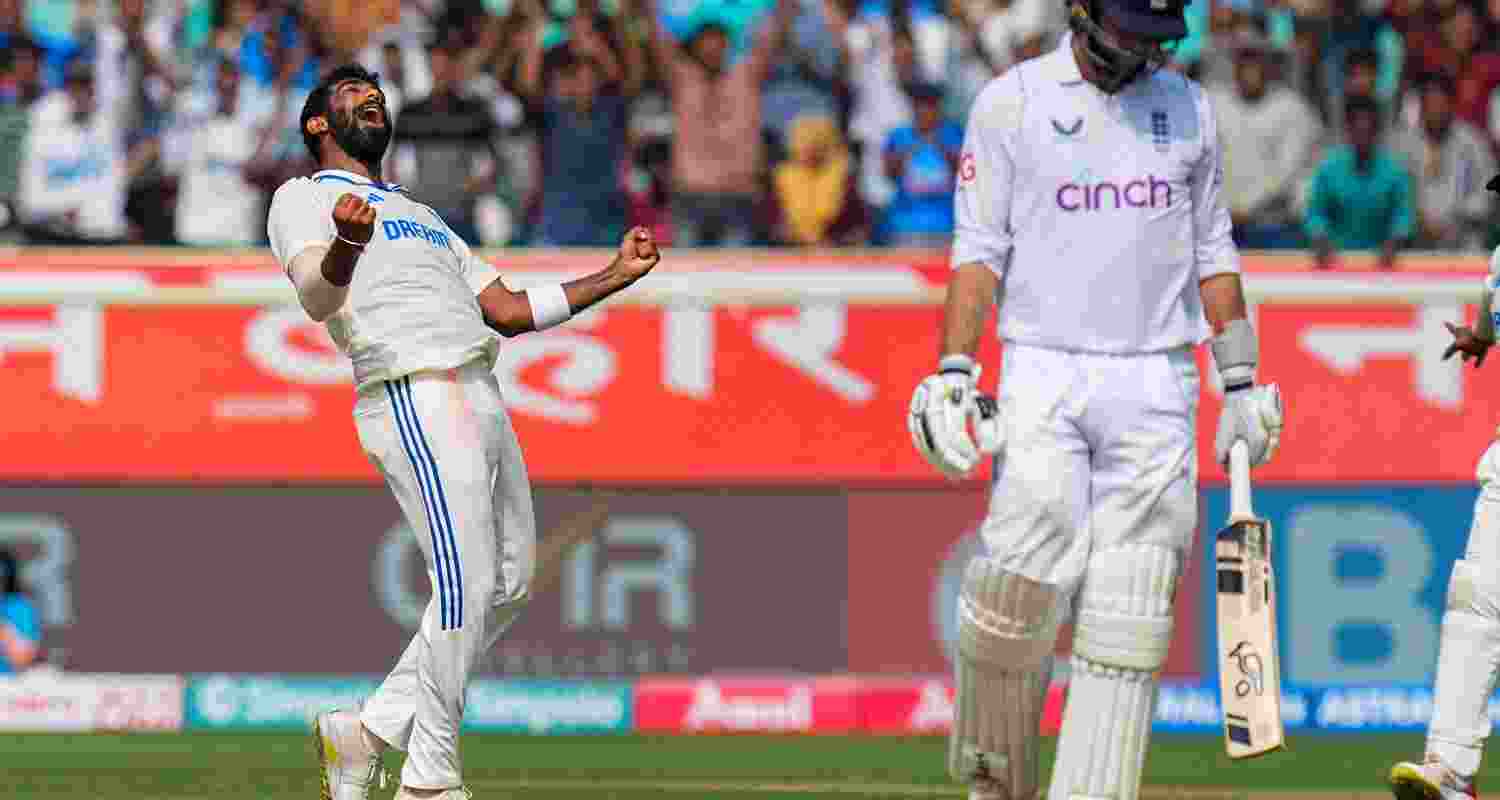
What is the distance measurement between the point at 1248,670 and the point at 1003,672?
2.05 feet

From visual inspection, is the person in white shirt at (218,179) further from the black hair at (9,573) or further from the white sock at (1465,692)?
the white sock at (1465,692)

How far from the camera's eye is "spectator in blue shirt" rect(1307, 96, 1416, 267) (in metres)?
14.8

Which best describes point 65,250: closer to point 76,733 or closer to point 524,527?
point 76,733

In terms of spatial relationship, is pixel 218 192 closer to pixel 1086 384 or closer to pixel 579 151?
pixel 579 151

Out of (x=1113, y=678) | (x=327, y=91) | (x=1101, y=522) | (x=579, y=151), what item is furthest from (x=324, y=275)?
(x=579, y=151)

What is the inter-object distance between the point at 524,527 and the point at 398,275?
0.82 meters

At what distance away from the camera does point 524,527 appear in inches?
342

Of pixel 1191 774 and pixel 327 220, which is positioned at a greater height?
pixel 327 220

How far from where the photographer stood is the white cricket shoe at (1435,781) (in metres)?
8.88

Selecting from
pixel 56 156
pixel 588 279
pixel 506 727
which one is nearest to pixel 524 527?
pixel 588 279

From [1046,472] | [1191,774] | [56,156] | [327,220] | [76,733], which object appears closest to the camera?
[1046,472]

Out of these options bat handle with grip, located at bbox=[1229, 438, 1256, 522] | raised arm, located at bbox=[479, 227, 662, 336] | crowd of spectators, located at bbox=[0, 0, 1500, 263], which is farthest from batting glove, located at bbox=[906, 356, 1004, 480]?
crowd of spectators, located at bbox=[0, 0, 1500, 263]

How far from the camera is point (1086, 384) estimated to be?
25.0ft

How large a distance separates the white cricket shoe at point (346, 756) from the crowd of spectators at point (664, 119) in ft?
21.0
